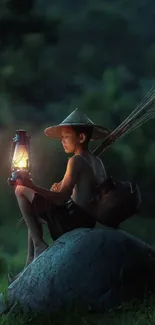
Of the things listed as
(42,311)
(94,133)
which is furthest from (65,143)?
(42,311)

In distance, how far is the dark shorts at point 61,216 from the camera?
4273 mm

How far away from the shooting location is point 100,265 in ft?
13.4

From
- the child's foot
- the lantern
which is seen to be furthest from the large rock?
the lantern

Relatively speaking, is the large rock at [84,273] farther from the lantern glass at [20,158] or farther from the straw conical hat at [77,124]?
the straw conical hat at [77,124]

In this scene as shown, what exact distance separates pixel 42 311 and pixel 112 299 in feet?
1.33

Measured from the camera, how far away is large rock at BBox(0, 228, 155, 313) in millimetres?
4043

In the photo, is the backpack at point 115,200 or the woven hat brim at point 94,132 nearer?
the backpack at point 115,200

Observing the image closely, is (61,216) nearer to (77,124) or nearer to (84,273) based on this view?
(84,273)

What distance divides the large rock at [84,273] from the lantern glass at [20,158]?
509mm

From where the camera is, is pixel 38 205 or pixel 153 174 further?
pixel 153 174

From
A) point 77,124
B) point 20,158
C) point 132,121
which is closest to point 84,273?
point 20,158

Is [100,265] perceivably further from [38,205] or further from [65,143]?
[65,143]

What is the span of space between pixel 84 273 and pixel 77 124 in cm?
92

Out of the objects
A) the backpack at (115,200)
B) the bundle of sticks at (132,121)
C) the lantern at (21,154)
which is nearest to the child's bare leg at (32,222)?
the lantern at (21,154)
